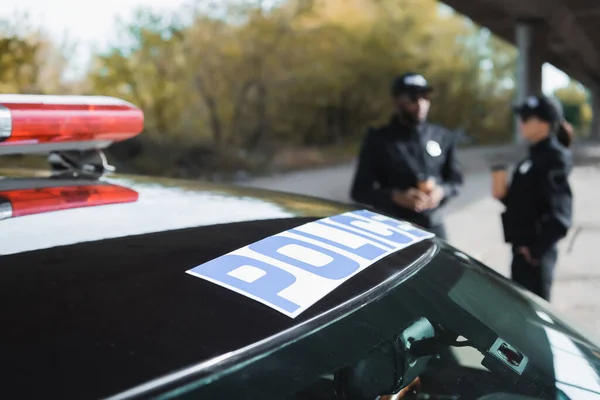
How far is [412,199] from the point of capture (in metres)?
2.80

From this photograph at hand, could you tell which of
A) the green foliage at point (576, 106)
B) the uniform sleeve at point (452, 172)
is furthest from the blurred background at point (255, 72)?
the green foliage at point (576, 106)

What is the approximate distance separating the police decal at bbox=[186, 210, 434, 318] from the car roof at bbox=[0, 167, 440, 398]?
2 cm

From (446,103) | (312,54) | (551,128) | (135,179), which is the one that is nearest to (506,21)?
(312,54)

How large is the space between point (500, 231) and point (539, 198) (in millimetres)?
4711

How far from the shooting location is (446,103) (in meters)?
26.3

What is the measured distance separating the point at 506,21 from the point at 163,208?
63.2 ft

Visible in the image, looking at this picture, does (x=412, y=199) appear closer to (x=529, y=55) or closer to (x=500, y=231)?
(x=500, y=231)

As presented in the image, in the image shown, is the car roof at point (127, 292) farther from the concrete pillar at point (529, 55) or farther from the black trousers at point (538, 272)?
the concrete pillar at point (529, 55)

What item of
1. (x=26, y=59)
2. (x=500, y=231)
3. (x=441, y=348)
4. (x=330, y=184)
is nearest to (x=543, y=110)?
(x=441, y=348)

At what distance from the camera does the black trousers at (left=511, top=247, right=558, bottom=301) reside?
108 inches

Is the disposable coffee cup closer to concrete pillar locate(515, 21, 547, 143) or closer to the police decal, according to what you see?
the police decal

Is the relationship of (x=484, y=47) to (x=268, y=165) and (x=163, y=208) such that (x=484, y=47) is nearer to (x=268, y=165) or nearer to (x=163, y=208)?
(x=268, y=165)

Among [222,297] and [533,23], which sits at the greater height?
[533,23]

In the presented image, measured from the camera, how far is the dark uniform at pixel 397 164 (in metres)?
2.90
